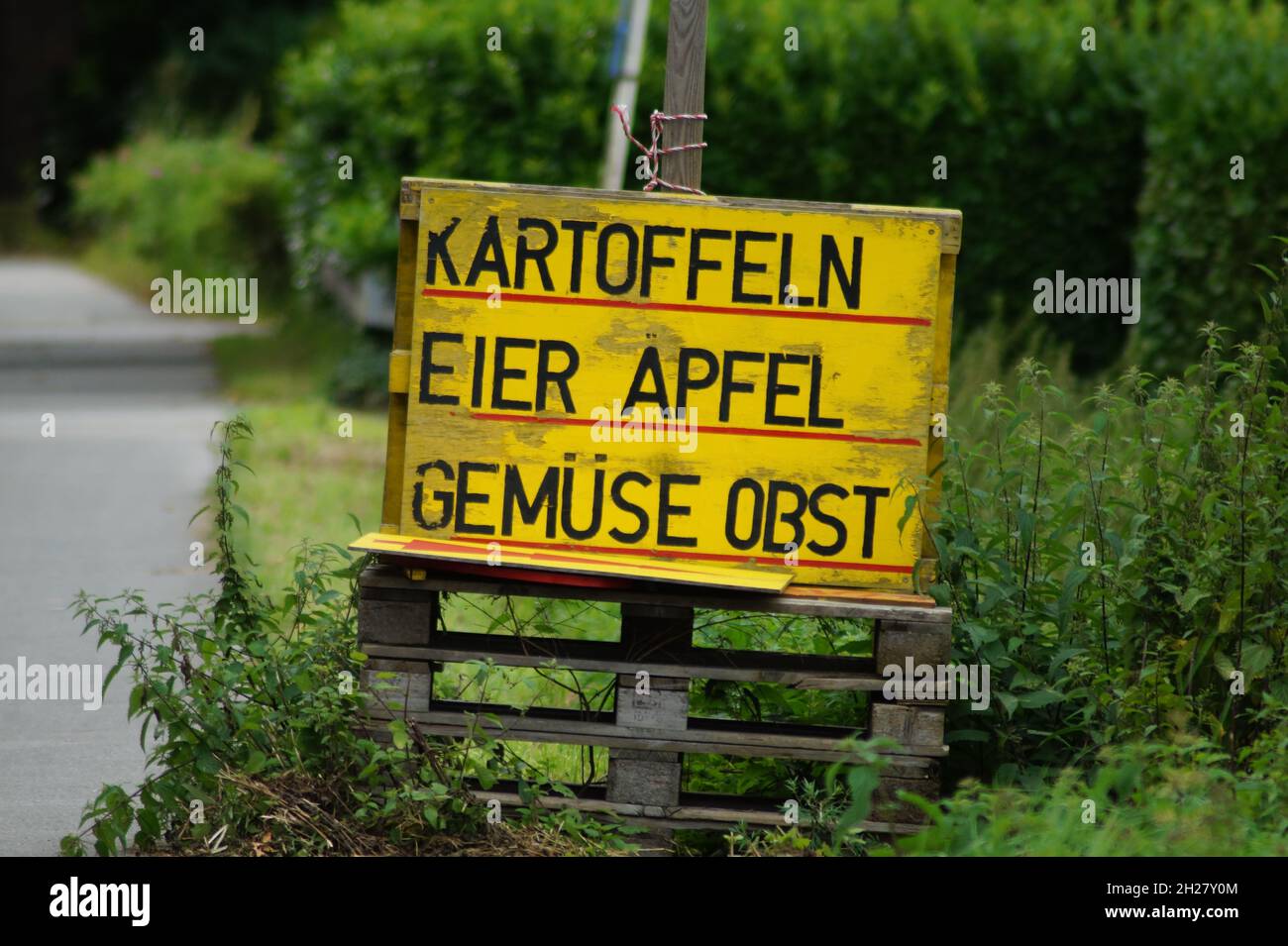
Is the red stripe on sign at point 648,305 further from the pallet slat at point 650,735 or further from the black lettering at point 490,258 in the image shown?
the pallet slat at point 650,735

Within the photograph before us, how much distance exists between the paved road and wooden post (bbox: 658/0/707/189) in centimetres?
248

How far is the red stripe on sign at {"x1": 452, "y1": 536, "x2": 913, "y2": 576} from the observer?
4453mm

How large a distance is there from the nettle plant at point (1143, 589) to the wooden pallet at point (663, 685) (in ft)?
0.92

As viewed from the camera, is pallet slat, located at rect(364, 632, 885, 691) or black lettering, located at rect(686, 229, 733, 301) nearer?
pallet slat, located at rect(364, 632, 885, 691)

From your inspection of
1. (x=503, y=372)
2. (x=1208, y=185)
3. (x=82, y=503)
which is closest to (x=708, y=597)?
(x=503, y=372)

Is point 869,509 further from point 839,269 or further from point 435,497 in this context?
point 435,497

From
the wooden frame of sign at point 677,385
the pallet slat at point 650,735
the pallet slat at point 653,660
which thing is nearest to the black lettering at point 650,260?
the wooden frame of sign at point 677,385

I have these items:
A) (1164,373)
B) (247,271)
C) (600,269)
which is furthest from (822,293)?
(247,271)

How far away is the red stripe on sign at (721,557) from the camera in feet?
14.6

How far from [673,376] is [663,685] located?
0.82m

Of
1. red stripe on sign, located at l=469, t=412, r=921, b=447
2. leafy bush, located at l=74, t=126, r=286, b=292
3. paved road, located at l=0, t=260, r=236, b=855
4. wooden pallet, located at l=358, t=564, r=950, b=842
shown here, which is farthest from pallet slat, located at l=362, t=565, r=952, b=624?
leafy bush, located at l=74, t=126, r=286, b=292

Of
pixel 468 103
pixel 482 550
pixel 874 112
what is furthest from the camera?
pixel 468 103

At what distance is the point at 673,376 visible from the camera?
4477 millimetres

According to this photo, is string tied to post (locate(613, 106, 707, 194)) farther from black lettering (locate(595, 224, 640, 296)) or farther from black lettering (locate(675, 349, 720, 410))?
black lettering (locate(675, 349, 720, 410))
